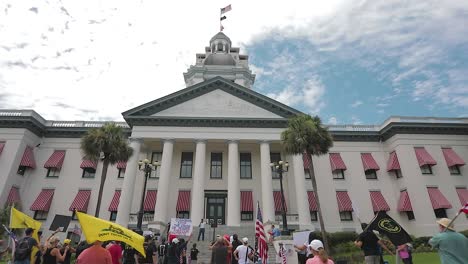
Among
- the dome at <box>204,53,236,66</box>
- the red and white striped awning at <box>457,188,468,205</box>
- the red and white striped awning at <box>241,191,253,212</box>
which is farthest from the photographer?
the dome at <box>204,53,236,66</box>

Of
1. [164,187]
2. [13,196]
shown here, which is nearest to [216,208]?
[164,187]

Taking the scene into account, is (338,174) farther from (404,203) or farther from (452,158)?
(452,158)

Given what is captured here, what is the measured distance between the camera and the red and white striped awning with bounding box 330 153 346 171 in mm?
32438

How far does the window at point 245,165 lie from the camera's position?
106ft

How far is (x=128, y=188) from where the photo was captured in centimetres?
2714

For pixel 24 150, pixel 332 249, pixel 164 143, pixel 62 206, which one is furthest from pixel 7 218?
pixel 332 249

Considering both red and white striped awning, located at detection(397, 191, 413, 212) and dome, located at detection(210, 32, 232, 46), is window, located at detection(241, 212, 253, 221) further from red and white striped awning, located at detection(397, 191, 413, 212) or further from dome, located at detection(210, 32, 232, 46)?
dome, located at detection(210, 32, 232, 46)

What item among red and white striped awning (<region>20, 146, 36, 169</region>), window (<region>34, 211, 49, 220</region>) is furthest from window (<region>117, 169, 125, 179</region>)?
red and white striped awning (<region>20, 146, 36, 169</region>)

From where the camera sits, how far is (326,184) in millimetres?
32406

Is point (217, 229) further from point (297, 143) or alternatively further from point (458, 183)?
point (458, 183)

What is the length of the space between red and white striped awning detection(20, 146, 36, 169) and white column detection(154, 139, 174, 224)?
13623 millimetres

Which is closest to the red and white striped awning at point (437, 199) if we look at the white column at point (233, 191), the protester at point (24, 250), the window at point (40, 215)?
the white column at point (233, 191)

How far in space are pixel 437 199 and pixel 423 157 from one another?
4334 millimetres

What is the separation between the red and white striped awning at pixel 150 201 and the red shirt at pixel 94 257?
24693mm
